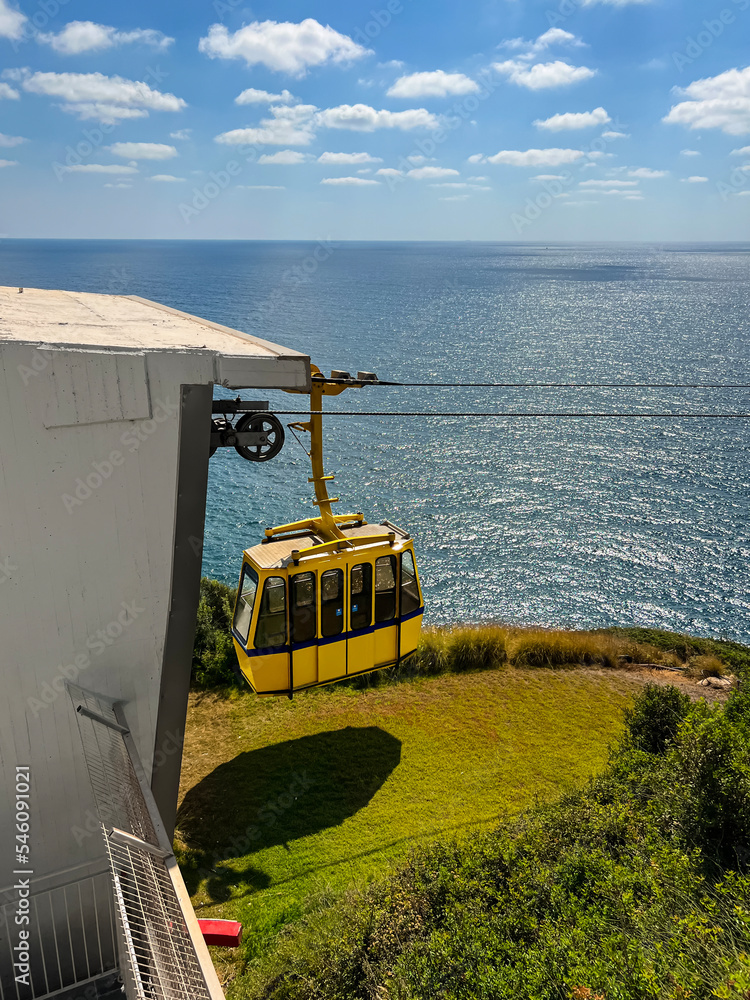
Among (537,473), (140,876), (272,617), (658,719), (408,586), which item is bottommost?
(658,719)

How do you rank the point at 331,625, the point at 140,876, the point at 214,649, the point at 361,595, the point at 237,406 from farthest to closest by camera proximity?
the point at 214,649 → the point at 361,595 → the point at 331,625 → the point at 237,406 → the point at 140,876

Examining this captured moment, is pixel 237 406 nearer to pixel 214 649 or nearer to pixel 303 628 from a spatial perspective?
pixel 303 628

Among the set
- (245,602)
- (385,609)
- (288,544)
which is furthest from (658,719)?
(245,602)

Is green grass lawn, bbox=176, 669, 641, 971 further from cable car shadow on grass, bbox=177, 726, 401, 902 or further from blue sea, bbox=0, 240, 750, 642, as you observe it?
blue sea, bbox=0, 240, 750, 642

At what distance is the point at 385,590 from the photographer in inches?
416

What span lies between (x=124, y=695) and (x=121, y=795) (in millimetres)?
1075

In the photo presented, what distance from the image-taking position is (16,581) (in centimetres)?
574

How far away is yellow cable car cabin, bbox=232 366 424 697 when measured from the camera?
9648mm

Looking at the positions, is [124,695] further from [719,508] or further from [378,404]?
[378,404]

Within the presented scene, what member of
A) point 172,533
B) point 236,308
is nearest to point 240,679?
point 172,533

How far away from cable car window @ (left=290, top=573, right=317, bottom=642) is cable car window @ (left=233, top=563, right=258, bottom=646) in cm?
68

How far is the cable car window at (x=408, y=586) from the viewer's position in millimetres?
10633

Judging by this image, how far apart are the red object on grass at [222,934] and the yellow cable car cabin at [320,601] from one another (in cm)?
333

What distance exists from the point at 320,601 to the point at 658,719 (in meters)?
5.49
